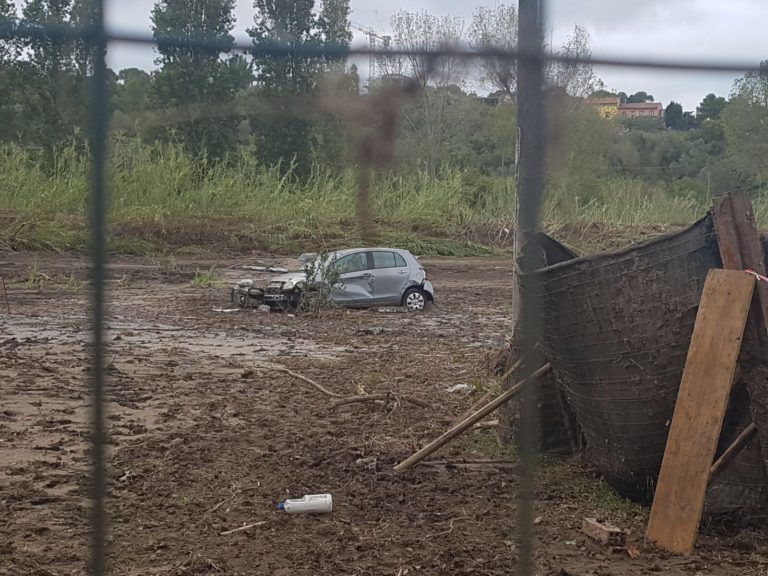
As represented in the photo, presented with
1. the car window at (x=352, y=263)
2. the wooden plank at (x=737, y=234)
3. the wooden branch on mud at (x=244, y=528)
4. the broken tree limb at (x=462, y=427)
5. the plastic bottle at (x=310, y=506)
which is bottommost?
the wooden branch on mud at (x=244, y=528)

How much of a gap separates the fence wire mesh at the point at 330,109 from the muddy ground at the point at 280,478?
1.33m

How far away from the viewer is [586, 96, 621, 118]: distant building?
2.89 meters

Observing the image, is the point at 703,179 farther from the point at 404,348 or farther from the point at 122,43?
the point at 404,348

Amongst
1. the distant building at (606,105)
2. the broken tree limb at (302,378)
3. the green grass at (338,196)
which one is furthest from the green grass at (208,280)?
the distant building at (606,105)

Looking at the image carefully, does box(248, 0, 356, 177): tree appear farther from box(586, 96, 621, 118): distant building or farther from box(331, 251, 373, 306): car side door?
box(331, 251, 373, 306): car side door

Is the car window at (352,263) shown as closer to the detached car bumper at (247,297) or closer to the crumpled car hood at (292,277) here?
the crumpled car hood at (292,277)

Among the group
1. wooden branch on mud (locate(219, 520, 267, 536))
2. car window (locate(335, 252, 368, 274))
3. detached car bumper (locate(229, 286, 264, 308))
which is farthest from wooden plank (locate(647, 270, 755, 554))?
detached car bumper (locate(229, 286, 264, 308))

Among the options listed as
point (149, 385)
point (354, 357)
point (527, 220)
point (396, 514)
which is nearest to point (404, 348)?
point (354, 357)

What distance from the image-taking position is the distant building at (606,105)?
9.47ft

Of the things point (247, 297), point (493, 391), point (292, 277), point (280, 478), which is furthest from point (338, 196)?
point (247, 297)

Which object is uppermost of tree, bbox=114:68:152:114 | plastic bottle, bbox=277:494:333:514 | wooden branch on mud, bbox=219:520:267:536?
tree, bbox=114:68:152:114

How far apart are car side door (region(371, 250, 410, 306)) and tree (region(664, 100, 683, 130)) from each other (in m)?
9.72

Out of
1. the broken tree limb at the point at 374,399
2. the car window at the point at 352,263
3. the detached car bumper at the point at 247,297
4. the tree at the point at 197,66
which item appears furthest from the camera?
the detached car bumper at the point at 247,297

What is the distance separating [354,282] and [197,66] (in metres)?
11.6
